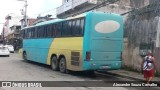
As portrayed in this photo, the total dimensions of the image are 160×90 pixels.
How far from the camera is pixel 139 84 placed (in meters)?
14.5

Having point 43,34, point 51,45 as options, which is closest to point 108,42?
point 51,45

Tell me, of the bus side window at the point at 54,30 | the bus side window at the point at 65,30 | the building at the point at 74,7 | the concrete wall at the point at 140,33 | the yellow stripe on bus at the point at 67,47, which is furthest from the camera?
the building at the point at 74,7

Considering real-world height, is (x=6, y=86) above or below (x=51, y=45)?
below

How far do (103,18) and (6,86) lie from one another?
6.31m

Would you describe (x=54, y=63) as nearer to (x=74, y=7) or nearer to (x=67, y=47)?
(x=67, y=47)

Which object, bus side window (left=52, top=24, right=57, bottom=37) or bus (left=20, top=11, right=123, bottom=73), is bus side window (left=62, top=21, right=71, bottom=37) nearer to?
bus (left=20, top=11, right=123, bottom=73)

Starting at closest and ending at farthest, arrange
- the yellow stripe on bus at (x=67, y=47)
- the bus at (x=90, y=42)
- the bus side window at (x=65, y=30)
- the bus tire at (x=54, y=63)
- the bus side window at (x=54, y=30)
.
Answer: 1. the bus at (x=90, y=42)
2. the yellow stripe on bus at (x=67, y=47)
3. the bus side window at (x=65, y=30)
4. the bus tire at (x=54, y=63)
5. the bus side window at (x=54, y=30)

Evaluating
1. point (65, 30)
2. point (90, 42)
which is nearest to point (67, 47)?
point (65, 30)

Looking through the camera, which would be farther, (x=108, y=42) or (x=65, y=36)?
(x=65, y=36)

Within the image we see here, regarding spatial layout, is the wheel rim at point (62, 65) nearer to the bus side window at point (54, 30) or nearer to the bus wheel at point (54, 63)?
the bus wheel at point (54, 63)

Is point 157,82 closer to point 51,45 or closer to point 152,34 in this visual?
point 152,34

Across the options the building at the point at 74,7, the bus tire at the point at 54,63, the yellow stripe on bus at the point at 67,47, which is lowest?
the bus tire at the point at 54,63

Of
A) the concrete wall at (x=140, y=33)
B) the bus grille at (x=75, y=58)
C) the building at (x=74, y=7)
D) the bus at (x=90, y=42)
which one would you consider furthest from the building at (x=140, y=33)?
the building at (x=74, y=7)

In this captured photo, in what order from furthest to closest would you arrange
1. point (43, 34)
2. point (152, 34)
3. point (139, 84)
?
point (43, 34) → point (152, 34) → point (139, 84)
